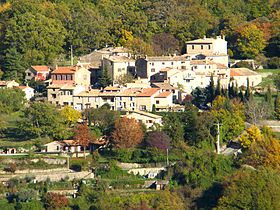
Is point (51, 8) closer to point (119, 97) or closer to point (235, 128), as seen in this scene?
point (119, 97)

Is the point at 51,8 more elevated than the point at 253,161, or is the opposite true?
the point at 51,8

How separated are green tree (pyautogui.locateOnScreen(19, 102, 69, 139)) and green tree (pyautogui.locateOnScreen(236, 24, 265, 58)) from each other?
11.0m

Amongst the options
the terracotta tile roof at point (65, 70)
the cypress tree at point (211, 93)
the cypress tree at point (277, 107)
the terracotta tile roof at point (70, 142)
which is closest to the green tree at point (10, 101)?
the terracotta tile roof at point (65, 70)

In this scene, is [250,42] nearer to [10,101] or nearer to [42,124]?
[10,101]

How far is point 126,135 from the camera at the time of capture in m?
32.4

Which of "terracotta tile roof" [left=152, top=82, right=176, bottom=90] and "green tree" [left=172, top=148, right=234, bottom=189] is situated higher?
"terracotta tile roof" [left=152, top=82, right=176, bottom=90]

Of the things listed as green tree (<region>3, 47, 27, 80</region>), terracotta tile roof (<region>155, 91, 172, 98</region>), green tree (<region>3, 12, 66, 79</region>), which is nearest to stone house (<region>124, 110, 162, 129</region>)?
terracotta tile roof (<region>155, 91, 172, 98</region>)

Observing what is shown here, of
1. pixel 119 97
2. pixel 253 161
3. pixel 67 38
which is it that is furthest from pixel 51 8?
pixel 253 161

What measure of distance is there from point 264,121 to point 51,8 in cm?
1275

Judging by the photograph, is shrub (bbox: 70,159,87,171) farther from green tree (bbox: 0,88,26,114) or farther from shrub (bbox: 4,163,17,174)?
green tree (bbox: 0,88,26,114)

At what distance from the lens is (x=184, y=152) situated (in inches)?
1276

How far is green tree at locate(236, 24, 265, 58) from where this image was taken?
4212cm

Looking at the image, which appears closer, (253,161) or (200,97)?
(253,161)

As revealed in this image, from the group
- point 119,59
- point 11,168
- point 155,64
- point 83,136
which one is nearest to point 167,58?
point 155,64
